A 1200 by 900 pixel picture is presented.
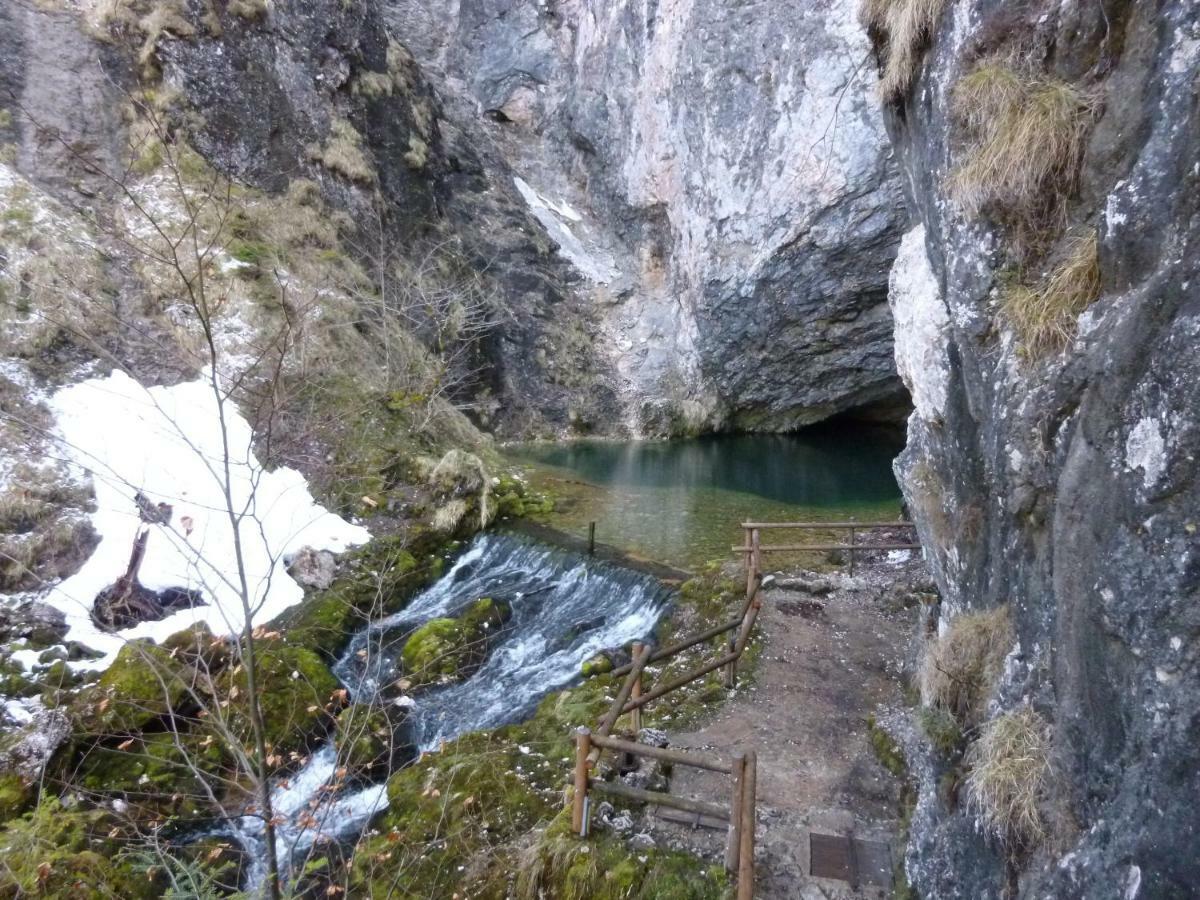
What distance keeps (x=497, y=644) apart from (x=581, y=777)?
4554mm

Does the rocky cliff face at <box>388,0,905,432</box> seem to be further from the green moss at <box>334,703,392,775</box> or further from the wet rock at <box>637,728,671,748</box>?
the green moss at <box>334,703,392,775</box>

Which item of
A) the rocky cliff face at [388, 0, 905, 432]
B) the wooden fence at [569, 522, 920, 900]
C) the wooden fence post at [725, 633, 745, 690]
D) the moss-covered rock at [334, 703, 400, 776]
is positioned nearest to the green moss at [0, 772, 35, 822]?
the moss-covered rock at [334, 703, 400, 776]

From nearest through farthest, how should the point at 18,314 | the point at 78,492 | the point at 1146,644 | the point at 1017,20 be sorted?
the point at 1146,644
the point at 1017,20
the point at 78,492
the point at 18,314

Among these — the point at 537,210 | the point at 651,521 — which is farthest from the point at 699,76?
the point at 651,521

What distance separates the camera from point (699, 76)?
60.0 feet

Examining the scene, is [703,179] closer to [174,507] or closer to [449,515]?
[449,515]

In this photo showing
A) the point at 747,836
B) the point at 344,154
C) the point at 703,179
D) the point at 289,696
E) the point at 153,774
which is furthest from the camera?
the point at 703,179

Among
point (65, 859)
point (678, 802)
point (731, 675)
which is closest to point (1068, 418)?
point (678, 802)

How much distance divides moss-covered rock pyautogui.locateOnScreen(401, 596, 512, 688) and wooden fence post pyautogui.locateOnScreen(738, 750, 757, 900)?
14.8ft

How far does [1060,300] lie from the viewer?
3.09 metres

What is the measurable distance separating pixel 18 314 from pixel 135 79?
24.9 ft

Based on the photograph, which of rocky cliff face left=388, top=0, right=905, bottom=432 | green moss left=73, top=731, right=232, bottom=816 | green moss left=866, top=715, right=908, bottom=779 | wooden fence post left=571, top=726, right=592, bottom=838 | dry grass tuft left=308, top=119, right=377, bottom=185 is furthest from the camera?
dry grass tuft left=308, top=119, right=377, bottom=185

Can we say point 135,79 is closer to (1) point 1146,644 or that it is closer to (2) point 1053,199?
(2) point 1053,199

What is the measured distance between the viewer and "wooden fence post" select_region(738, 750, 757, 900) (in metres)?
3.35
